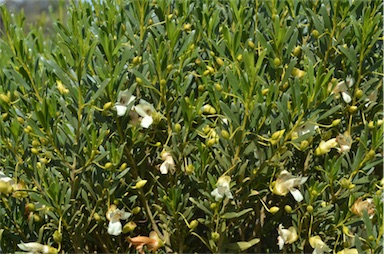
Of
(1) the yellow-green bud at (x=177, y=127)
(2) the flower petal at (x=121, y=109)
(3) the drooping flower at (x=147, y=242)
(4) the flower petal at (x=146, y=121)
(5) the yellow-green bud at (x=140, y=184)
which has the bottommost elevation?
(3) the drooping flower at (x=147, y=242)

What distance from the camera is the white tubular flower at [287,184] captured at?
5.11 feet

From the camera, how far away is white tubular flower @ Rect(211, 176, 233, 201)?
1499 mm

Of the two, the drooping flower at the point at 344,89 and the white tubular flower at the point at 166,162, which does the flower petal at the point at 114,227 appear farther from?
the drooping flower at the point at 344,89

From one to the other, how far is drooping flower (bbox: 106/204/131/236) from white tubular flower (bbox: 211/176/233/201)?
305 millimetres

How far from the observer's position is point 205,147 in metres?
1.57

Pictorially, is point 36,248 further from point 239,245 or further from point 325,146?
point 325,146

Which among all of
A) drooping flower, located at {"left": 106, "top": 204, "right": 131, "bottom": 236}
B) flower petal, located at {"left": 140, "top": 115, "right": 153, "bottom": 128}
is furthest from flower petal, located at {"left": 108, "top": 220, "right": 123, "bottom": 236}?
flower petal, located at {"left": 140, "top": 115, "right": 153, "bottom": 128}

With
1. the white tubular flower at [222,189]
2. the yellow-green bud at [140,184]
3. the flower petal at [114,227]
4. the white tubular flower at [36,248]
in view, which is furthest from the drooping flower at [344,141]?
the white tubular flower at [36,248]

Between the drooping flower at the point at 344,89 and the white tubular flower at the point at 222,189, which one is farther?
the drooping flower at the point at 344,89

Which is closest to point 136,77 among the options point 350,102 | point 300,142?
point 300,142

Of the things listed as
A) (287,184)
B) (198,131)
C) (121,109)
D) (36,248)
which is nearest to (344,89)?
(287,184)

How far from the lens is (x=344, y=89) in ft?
5.48

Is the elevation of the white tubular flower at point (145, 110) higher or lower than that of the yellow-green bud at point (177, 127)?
higher

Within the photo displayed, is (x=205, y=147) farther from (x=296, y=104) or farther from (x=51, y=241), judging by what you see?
(x=51, y=241)
